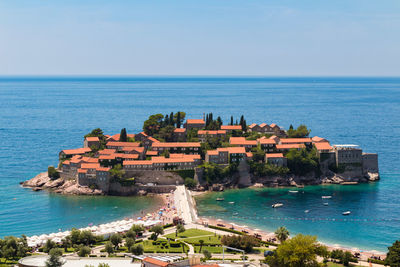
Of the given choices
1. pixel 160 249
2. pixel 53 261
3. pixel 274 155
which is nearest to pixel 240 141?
pixel 274 155

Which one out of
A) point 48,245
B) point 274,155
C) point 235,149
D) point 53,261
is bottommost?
point 48,245

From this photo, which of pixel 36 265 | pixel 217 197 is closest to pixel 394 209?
pixel 217 197

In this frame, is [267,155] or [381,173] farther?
[381,173]

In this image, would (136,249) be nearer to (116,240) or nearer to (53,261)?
(116,240)

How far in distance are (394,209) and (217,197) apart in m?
33.1

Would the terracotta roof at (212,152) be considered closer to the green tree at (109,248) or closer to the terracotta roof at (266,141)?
the terracotta roof at (266,141)

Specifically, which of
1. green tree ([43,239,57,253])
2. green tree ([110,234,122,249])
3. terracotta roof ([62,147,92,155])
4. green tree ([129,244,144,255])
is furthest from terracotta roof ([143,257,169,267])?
terracotta roof ([62,147,92,155])

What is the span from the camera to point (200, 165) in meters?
102

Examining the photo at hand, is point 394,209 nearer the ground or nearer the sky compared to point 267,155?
nearer the ground

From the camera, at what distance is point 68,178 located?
10169 cm


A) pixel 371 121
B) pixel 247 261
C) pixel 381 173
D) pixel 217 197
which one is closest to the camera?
pixel 247 261

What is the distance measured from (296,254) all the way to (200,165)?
5005cm

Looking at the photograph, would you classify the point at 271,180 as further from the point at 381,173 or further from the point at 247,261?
the point at 247,261

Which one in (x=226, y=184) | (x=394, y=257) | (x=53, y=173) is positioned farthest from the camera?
(x=53, y=173)
